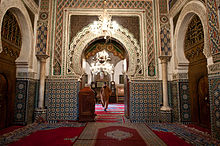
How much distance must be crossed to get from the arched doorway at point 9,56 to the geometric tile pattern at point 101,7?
1136 mm

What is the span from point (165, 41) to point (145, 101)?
2060mm

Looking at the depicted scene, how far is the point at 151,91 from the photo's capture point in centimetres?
491

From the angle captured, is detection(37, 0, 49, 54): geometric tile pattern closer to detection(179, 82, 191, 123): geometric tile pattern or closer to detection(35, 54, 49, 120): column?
detection(35, 54, 49, 120): column

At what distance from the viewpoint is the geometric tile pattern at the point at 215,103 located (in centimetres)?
292

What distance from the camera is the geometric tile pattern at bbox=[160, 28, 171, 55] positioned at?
4930 millimetres

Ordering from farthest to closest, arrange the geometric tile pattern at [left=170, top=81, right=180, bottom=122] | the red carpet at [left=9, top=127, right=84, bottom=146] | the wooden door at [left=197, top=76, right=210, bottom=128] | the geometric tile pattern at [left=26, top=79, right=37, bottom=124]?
the geometric tile pattern at [left=170, top=81, right=180, bottom=122] → the geometric tile pattern at [left=26, top=79, right=37, bottom=124] → the wooden door at [left=197, top=76, right=210, bottom=128] → the red carpet at [left=9, top=127, right=84, bottom=146]

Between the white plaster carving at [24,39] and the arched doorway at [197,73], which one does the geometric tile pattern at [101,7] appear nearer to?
the white plaster carving at [24,39]

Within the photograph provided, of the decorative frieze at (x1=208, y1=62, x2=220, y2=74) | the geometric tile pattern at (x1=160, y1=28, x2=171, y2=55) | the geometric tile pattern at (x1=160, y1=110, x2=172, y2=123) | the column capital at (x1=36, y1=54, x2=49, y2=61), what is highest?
the geometric tile pattern at (x1=160, y1=28, x2=171, y2=55)

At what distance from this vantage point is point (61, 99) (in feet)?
15.9

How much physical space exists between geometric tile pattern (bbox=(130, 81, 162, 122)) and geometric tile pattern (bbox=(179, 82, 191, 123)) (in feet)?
2.08

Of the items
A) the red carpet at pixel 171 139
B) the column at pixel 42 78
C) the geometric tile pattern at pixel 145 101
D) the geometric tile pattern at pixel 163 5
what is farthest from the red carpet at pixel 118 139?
the geometric tile pattern at pixel 163 5

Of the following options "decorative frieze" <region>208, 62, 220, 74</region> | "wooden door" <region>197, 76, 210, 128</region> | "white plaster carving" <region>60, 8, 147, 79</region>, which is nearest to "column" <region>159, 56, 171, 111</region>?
"white plaster carving" <region>60, 8, 147, 79</region>

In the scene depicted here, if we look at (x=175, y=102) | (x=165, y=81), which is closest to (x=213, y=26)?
(x=165, y=81)

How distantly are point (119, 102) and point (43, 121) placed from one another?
28.4 ft
